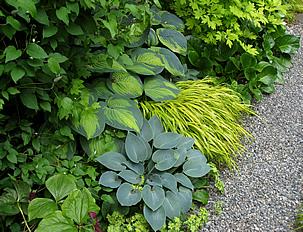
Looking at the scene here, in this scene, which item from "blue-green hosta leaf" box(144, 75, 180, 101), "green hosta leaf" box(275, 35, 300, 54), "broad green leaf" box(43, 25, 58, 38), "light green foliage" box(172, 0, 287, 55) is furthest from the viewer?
"green hosta leaf" box(275, 35, 300, 54)

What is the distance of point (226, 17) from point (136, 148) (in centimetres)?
141

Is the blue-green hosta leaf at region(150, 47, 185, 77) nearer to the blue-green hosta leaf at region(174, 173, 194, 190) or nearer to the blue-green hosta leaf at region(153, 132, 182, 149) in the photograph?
the blue-green hosta leaf at region(153, 132, 182, 149)

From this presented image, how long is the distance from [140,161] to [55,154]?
1.53 ft

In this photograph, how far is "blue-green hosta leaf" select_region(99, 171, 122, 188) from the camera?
264 cm

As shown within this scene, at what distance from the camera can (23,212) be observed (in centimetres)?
249

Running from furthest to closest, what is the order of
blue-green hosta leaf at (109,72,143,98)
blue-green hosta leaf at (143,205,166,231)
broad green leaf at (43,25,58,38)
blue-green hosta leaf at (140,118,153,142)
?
blue-green hosta leaf at (109,72,143,98) → blue-green hosta leaf at (140,118,153,142) → blue-green hosta leaf at (143,205,166,231) → broad green leaf at (43,25,58,38)

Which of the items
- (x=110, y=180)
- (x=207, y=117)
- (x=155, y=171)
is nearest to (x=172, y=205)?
(x=155, y=171)

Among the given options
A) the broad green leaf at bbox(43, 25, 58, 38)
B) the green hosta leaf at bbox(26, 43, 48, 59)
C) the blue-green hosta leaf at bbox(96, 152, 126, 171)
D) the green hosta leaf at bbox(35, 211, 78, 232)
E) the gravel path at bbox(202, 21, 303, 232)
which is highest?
the broad green leaf at bbox(43, 25, 58, 38)

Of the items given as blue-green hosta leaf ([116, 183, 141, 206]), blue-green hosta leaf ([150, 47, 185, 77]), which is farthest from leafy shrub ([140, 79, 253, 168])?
blue-green hosta leaf ([116, 183, 141, 206])

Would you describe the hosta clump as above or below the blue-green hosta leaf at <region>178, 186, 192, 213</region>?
above

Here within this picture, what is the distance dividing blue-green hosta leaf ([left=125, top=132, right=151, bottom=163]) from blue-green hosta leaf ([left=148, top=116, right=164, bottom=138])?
16cm

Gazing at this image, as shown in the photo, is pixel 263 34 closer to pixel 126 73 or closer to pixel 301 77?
pixel 301 77

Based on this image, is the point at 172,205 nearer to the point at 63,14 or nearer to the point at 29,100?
the point at 29,100

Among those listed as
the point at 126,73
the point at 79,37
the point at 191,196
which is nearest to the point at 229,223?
the point at 191,196
